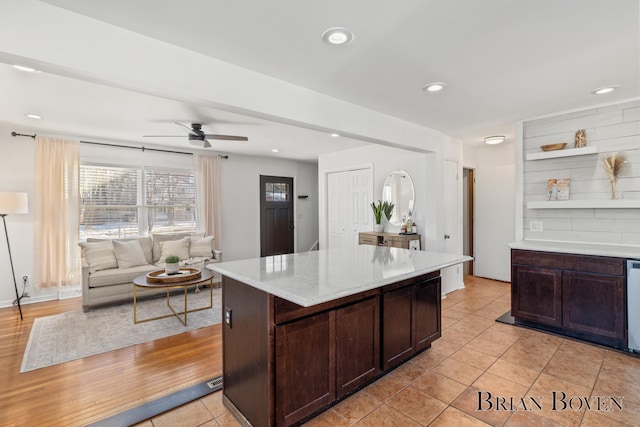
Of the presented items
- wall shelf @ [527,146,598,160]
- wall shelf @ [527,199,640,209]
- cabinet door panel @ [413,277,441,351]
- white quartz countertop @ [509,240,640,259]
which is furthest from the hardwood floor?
wall shelf @ [527,146,598,160]

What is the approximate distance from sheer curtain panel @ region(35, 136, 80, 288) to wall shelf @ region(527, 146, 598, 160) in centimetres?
638

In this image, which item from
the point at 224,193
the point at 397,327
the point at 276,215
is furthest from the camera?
the point at 276,215

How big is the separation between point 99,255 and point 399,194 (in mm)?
4553

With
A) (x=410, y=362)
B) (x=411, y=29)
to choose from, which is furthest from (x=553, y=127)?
(x=410, y=362)

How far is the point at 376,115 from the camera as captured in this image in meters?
3.38

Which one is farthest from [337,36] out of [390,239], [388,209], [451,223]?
[451,223]

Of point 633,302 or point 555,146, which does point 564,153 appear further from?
point 633,302

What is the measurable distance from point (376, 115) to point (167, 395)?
3240 mm

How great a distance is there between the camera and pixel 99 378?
2445 mm

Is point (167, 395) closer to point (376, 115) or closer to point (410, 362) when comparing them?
point (410, 362)

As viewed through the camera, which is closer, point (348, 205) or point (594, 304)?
point (594, 304)

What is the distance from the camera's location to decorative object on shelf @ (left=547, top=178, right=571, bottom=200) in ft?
11.4

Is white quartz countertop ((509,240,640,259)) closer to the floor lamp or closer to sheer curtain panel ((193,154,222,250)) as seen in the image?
sheer curtain panel ((193,154,222,250))

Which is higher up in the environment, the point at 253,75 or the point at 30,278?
the point at 253,75
